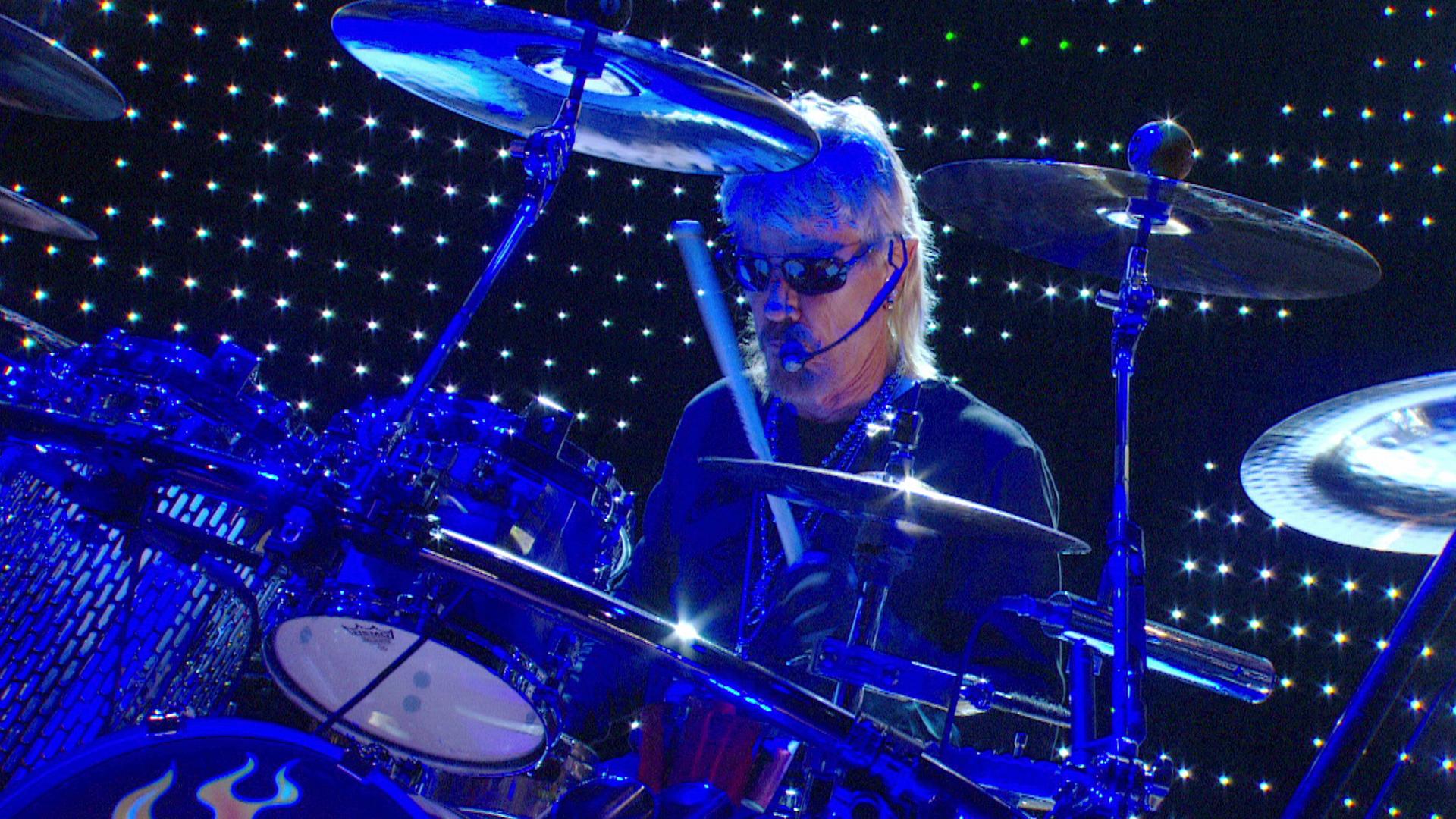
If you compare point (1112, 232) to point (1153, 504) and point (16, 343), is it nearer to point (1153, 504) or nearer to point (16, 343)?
point (1153, 504)

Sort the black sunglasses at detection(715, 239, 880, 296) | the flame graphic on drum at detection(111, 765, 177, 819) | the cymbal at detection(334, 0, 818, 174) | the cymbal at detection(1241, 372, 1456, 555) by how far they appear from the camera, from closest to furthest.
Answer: the flame graphic on drum at detection(111, 765, 177, 819) → the cymbal at detection(1241, 372, 1456, 555) → the cymbal at detection(334, 0, 818, 174) → the black sunglasses at detection(715, 239, 880, 296)

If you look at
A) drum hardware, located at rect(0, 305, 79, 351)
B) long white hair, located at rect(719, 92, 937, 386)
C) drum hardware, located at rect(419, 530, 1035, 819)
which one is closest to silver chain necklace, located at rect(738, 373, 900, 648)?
long white hair, located at rect(719, 92, 937, 386)

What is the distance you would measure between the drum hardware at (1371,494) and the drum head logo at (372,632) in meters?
0.86

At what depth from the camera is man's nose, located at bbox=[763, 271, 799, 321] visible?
81.7 inches

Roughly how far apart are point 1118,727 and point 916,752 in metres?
0.32

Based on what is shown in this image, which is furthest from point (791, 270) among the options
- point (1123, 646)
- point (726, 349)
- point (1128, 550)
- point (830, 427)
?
point (1123, 646)

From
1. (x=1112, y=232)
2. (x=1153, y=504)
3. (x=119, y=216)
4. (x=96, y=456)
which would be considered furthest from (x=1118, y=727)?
(x=119, y=216)

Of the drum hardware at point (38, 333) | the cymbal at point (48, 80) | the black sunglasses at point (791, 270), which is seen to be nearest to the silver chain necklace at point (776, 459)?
the black sunglasses at point (791, 270)

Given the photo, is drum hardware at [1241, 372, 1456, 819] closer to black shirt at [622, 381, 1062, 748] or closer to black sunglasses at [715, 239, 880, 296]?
black shirt at [622, 381, 1062, 748]

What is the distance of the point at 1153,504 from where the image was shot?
2.57 m

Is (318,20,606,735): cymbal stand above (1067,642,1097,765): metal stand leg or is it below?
above

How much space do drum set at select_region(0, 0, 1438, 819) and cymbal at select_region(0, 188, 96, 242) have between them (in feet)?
3.19

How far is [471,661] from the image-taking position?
3.69ft

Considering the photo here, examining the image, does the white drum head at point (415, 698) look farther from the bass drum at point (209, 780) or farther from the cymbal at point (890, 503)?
the cymbal at point (890, 503)
